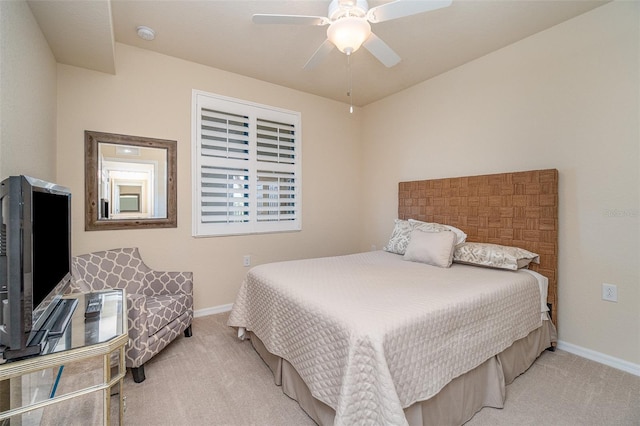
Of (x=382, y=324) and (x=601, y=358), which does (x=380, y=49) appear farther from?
(x=601, y=358)

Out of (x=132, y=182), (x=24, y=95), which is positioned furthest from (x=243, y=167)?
(x=24, y=95)

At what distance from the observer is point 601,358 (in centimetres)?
220

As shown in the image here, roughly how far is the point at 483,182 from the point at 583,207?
766 millimetres

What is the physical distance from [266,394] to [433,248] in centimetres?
170

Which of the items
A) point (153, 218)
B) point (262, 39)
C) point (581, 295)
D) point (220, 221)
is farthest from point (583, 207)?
point (153, 218)

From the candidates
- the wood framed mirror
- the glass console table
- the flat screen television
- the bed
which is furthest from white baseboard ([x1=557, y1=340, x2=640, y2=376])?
the wood framed mirror

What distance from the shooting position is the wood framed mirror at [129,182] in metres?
2.59

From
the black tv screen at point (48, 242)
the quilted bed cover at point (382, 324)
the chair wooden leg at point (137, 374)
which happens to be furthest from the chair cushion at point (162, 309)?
the black tv screen at point (48, 242)

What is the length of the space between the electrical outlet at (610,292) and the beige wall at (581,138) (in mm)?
25

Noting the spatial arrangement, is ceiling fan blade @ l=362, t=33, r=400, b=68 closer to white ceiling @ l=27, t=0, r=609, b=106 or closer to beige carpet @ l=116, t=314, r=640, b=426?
white ceiling @ l=27, t=0, r=609, b=106

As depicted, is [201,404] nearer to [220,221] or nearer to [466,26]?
[220,221]

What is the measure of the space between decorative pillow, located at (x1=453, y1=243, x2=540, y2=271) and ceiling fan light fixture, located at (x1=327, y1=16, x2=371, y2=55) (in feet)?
6.11

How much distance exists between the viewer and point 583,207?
90.1 inches

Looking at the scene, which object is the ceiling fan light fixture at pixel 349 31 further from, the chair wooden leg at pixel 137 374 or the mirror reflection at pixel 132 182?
the chair wooden leg at pixel 137 374
